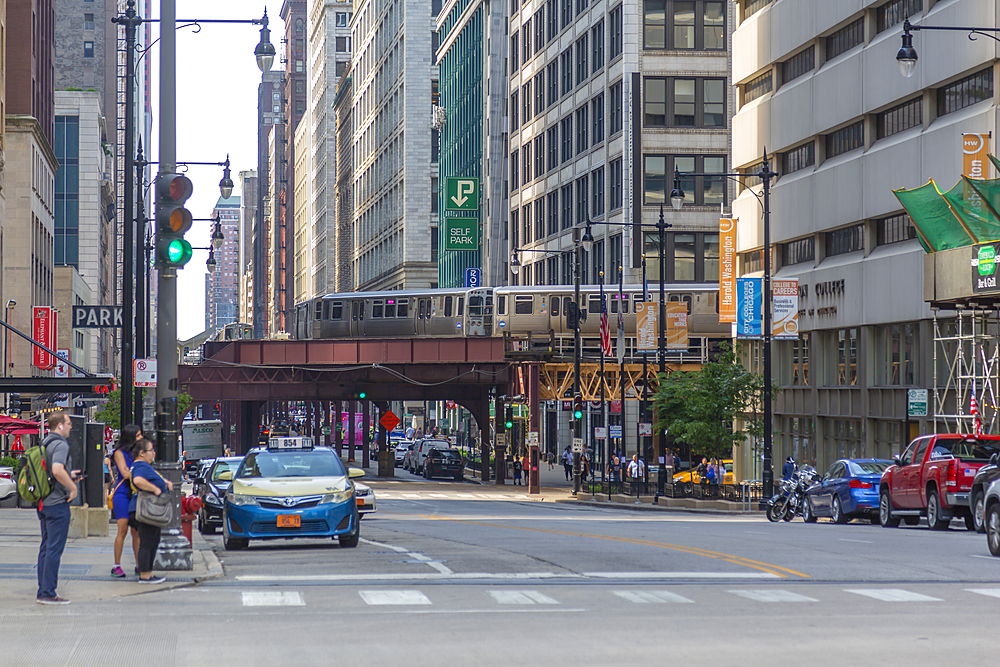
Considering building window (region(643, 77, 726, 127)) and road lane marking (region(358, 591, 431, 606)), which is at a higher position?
building window (region(643, 77, 726, 127))

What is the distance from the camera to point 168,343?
16.8 meters

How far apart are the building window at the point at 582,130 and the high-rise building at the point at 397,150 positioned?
4054 centimetres

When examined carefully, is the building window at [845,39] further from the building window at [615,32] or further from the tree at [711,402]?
the building window at [615,32]

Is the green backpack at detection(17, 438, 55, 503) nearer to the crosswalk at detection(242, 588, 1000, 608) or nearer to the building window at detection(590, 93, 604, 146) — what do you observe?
the crosswalk at detection(242, 588, 1000, 608)

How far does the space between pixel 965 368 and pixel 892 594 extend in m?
28.6

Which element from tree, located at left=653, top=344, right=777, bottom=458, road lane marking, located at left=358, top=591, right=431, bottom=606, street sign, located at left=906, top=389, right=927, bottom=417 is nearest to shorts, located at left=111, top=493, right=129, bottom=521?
road lane marking, located at left=358, top=591, right=431, bottom=606

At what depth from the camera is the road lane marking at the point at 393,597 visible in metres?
13.5

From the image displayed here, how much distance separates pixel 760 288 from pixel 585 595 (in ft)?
124

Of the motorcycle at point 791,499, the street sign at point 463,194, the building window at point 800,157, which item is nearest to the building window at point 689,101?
the building window at point 800,157

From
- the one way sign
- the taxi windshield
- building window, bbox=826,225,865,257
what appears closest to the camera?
the taxi windshield

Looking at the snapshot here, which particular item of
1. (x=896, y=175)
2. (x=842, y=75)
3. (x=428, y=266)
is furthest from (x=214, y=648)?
(x=428, y=266)

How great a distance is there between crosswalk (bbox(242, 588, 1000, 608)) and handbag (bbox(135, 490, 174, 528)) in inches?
65.1

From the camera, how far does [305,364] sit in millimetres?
66125

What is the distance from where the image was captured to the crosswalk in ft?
44.4
